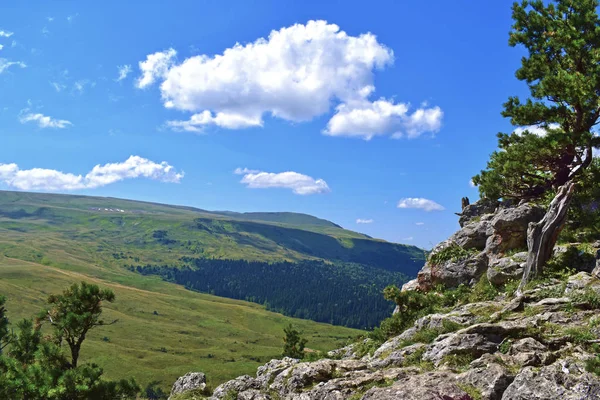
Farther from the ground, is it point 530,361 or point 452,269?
point 452,269

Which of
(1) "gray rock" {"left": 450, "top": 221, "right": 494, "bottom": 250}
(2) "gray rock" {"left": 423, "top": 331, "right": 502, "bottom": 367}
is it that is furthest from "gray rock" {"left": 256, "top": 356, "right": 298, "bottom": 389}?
(1) "gray rock" {"left": 450, "top": 221, "right": 494, "bottom": 250}

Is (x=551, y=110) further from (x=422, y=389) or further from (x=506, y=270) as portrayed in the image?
(x=422, y=389)

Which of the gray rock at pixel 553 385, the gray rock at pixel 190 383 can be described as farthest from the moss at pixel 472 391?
the gray rock at pixel 190 383

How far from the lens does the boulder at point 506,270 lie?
31500mm

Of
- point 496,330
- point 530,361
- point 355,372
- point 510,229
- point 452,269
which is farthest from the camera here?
point 452,269

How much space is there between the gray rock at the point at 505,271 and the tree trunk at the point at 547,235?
1.82 m

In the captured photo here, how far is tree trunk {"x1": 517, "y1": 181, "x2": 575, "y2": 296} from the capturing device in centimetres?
2889

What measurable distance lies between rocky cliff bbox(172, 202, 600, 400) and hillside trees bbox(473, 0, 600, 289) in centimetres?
526

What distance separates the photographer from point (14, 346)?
4097cm

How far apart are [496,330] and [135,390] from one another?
3155 centimetres

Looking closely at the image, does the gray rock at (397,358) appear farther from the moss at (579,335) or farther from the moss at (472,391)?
the moss at (579,335)

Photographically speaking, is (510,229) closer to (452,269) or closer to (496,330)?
(452,269)

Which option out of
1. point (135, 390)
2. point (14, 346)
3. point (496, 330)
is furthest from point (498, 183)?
point (14, 346)

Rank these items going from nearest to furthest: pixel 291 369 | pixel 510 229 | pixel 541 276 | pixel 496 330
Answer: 1. pixel 496 330
2. pixel 291 369
3. pixel 541 276
4. pixel 510 229
